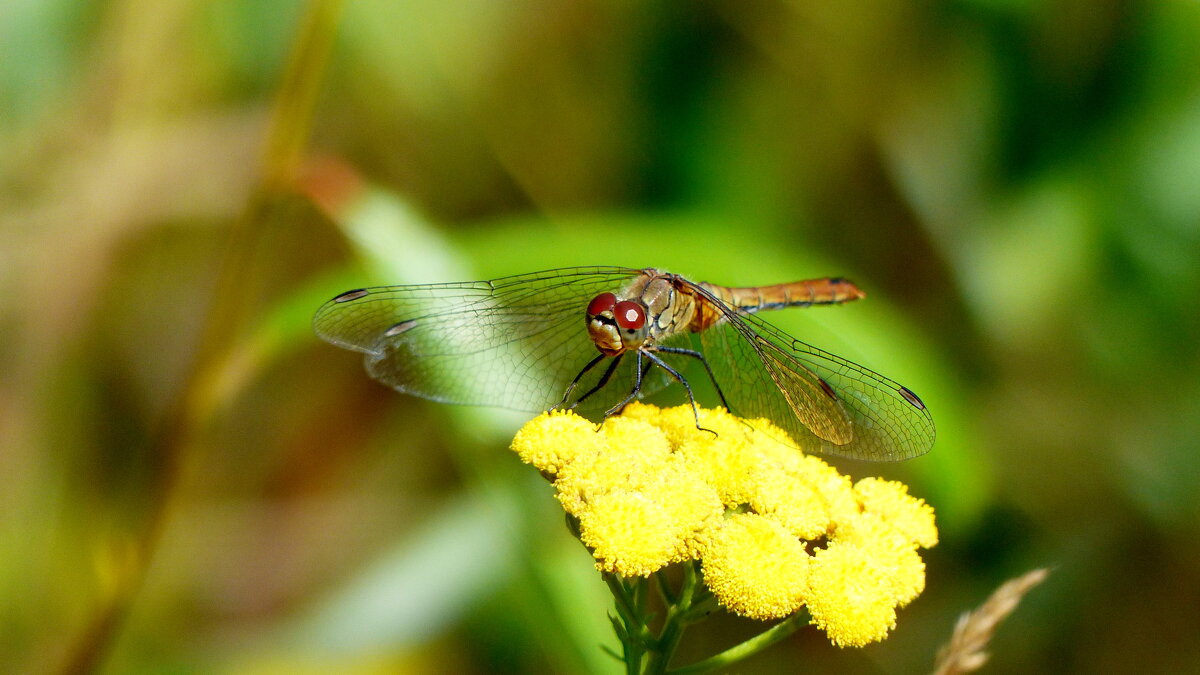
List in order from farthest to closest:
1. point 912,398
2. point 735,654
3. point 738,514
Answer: point 912,398, point 738,514, point 735,654

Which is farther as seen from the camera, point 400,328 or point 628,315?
point 400,328

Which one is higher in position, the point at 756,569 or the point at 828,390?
the point at 828,390

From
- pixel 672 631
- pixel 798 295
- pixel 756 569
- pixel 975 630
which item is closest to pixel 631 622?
pixel 672 631

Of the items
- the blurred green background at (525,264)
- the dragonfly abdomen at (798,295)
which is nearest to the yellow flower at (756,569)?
the blurred green background at (525,264)

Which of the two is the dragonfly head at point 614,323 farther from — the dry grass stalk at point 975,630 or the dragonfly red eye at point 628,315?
the dry grass stalk at point 975,630

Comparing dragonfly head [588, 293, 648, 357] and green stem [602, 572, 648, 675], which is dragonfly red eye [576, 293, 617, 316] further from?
green stem [602, 572, 648, 675]

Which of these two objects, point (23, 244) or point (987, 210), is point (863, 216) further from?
point (23, 244)

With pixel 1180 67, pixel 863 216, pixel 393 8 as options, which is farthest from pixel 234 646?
pixel 1180 67

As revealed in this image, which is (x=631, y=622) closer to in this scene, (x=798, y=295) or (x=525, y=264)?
(x=525, y=264)
